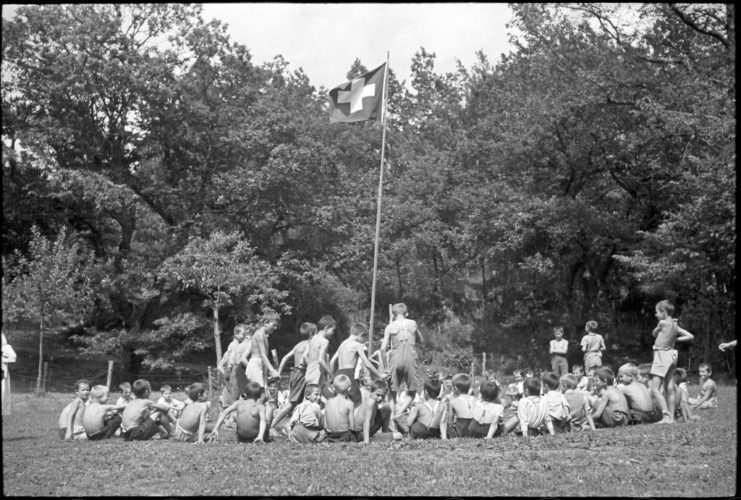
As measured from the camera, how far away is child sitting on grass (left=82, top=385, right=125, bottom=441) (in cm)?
1179

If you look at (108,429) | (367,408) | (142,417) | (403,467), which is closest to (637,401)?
(367,408)

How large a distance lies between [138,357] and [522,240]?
15.3m

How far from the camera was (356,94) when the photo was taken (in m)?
21.7

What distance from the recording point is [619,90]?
29625 millimetres

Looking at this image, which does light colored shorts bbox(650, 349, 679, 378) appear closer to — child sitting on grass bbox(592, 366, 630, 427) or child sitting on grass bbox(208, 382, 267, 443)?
child sitting on grass bbox(592, 366, 630, 427)

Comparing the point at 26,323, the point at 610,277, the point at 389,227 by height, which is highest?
the point at 389,227

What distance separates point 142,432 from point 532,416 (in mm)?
5326

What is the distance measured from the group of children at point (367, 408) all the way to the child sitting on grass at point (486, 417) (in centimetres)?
1

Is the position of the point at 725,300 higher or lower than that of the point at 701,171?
lower

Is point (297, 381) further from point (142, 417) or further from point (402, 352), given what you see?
point (142, 417)

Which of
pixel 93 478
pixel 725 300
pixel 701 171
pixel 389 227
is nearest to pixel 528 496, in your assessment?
pixel 93 478

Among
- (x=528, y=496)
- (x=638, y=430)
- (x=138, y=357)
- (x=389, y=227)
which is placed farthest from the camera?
(x=389, y=227)

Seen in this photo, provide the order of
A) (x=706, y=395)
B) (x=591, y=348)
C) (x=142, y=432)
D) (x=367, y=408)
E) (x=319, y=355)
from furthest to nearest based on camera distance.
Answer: (x=591, y=348) → (x=706, y=395) → (x=319, y=355) → (x=142, y=432) → (x=367, y=408)

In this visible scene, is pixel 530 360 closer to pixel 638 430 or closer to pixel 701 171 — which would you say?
pixel 701 171
